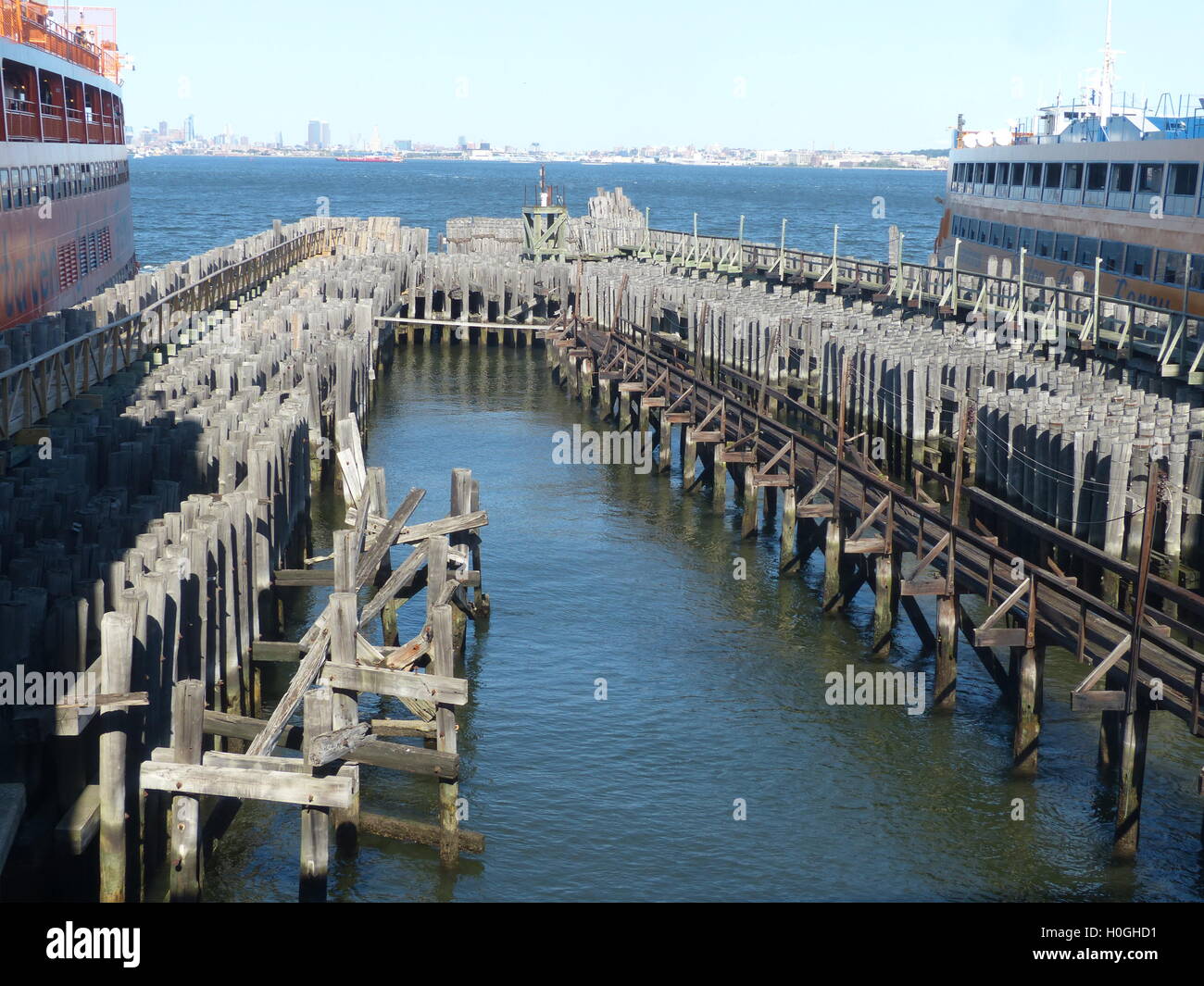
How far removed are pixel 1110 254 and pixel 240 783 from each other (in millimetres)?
37754

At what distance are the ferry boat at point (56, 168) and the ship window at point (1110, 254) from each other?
101 feet

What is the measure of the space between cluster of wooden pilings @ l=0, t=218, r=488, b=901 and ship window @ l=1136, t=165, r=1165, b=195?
84.1ft

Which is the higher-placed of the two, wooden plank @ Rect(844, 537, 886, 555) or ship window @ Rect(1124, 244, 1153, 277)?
ship window @ Rect(1124, 244, 1153, 277)

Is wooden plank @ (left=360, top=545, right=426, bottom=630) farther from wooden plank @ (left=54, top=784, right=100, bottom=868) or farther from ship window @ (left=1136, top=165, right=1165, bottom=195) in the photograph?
ship window @ (left=1136, top=165, right=1165, bottom=195)

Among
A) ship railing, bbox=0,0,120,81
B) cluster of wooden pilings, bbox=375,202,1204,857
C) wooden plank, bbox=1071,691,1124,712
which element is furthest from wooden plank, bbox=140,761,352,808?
ship railing, bbox=0,0,120,81

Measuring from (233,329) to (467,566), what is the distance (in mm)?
14179

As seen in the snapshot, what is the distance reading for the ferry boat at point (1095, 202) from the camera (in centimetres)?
3806

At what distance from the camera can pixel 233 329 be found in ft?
105

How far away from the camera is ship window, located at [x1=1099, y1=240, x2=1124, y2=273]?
4212cm

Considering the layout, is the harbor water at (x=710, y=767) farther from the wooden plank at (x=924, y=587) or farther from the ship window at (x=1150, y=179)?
the ship window at (x=1150, y=179)

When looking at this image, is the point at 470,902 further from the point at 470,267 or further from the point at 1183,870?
the point at 470,267

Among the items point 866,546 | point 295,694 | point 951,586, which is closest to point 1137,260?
point 866,546

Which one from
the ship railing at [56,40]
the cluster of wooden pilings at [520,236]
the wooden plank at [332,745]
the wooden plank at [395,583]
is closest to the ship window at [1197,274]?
the wooden plank at [395,583]
